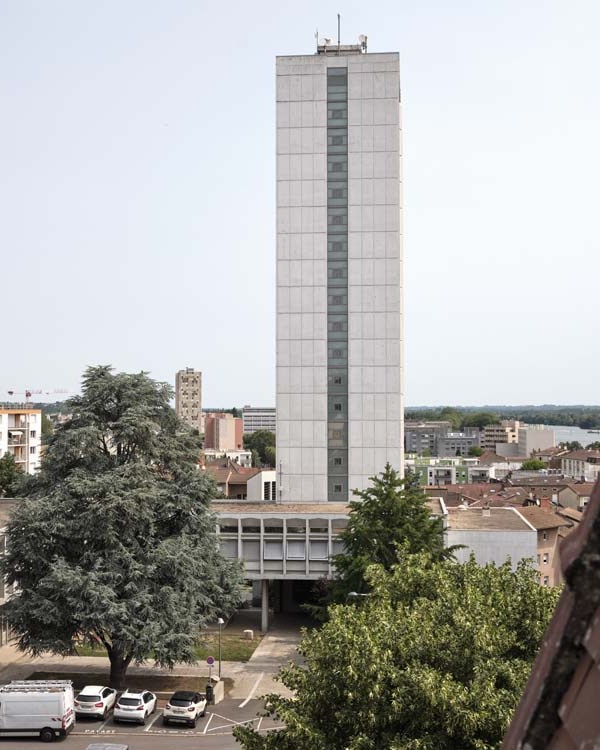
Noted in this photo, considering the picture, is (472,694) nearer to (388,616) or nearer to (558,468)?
(388,616)

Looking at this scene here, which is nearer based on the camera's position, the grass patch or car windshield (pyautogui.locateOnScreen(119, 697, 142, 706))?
car windshield (pyautogui.locateOnScreen(119, 697, 142, 706))

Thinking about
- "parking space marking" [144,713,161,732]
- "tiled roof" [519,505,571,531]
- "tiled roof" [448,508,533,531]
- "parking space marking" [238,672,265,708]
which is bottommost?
"parking space marking" [238,672,265,708]

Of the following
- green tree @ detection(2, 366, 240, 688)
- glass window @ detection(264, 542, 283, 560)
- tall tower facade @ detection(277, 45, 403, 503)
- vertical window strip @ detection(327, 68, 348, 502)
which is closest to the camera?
green tree @ detection(2, 366, 240, 688)

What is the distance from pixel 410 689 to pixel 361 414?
45001 millimetres

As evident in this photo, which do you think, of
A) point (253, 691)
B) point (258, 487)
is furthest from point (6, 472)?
point (253, 691)

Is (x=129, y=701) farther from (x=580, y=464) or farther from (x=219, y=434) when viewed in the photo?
(x=219, y=434)

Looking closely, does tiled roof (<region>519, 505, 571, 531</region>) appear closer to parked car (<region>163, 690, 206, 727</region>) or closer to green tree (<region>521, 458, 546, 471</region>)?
parked car (<region>163, 690, 206, 727</region>)

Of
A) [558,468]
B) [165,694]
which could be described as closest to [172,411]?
[165,694]

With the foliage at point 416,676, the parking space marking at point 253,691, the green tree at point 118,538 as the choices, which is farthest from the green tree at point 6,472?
the foliage at point 416,676

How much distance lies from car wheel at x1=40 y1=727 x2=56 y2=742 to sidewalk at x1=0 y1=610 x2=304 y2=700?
8.43m

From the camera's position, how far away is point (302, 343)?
59.6 m

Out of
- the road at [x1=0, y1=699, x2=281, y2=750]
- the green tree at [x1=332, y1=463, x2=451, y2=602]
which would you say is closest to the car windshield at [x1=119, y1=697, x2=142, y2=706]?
the road at [x1=0, y1=699, x2=281, y2=750]

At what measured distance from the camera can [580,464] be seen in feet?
490

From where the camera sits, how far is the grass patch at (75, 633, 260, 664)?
1619 inches
